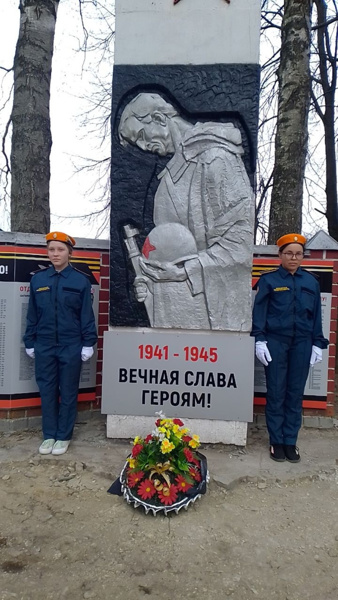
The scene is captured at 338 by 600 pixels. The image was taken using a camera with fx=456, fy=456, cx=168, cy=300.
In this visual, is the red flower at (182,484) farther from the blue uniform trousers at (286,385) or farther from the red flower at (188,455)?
the blue uniform trousers at (286,385)

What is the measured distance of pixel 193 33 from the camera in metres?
3.54

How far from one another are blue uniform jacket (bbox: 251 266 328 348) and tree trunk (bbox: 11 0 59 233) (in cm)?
295

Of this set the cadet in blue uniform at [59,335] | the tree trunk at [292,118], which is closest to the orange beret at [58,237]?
the cadet in blue uniform at [59,335]

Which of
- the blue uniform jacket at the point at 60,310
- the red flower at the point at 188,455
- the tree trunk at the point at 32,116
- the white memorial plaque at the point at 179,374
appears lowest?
the red flower at the point at 188,455

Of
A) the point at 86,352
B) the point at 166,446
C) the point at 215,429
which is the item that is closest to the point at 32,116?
the point at 86,352

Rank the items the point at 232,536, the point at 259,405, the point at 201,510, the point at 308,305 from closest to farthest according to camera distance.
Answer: the point at 232,536, the point at 201,510, the point at 308,305, the point at 259,405

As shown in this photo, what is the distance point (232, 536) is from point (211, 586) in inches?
17.3

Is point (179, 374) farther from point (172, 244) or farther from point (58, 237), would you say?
point (58, 237)

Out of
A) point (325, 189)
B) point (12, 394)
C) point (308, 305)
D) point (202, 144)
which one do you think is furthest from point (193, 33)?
point (325, 189)

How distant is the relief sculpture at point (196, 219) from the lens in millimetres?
3580

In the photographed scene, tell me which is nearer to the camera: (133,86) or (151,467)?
(151,467)

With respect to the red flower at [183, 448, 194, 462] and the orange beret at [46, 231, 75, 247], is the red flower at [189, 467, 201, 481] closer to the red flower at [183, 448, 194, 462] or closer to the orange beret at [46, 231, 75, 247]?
the red flower at [183, 448, 194, 462]

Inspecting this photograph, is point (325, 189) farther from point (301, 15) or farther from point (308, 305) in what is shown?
point (308, 305)

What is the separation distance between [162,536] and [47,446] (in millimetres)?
1350
